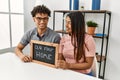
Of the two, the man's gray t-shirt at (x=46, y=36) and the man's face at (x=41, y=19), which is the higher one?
the man's face at (x=41, y=19)

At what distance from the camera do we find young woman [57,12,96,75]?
51.5 inches

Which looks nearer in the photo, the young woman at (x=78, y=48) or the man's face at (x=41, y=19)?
the young woman at (x=78, y=48)

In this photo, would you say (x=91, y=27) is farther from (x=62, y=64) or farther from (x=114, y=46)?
(x=62, y=64)

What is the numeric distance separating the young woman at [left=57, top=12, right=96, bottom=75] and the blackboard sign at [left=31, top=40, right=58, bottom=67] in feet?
0.26

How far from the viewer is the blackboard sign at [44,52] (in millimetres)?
1314

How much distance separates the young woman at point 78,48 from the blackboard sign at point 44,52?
0.08 meters

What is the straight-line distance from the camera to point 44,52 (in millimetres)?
1383

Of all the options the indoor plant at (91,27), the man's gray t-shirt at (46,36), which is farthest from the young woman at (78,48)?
the indoor plant at (91,27)

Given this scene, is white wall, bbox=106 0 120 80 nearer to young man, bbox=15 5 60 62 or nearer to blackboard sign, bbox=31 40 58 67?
young man, bbox=15 5 60 62

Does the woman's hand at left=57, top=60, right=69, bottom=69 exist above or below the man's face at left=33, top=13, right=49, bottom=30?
below

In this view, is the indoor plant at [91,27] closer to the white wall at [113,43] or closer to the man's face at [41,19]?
the white wall at [113,43]

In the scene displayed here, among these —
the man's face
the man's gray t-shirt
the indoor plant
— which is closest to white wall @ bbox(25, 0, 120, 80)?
the indoor plant

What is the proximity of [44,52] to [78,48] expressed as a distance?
0.32 metres

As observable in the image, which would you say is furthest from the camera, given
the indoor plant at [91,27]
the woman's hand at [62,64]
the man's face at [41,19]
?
the indoor plant at [91,27]
